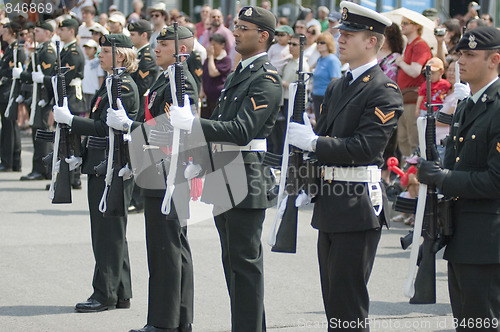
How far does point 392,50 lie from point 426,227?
669 cm

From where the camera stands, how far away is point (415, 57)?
10.6 m

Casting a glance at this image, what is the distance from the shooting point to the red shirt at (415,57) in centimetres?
1054

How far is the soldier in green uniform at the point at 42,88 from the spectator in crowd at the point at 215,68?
98.3 inches

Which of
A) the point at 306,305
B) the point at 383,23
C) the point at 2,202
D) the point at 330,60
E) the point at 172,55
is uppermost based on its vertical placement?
the point at 383,23

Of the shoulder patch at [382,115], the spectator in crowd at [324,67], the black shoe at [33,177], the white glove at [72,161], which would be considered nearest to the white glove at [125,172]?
the white glove at [72,161]

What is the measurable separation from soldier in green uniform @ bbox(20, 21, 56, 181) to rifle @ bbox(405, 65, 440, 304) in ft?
26.0

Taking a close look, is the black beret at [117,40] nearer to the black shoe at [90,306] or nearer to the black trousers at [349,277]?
the black shoe at [90,306]

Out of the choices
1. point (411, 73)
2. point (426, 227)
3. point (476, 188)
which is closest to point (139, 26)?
point (411, 73)

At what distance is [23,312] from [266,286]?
6.29ft

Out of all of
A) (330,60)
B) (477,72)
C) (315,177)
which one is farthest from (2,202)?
(477,72)

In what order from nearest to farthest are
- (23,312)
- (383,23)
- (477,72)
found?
(477,72) < (383,23) < (23,312)

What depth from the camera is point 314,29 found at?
1341 centimetres

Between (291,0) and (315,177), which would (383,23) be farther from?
(291,0)

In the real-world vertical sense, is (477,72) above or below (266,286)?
above
